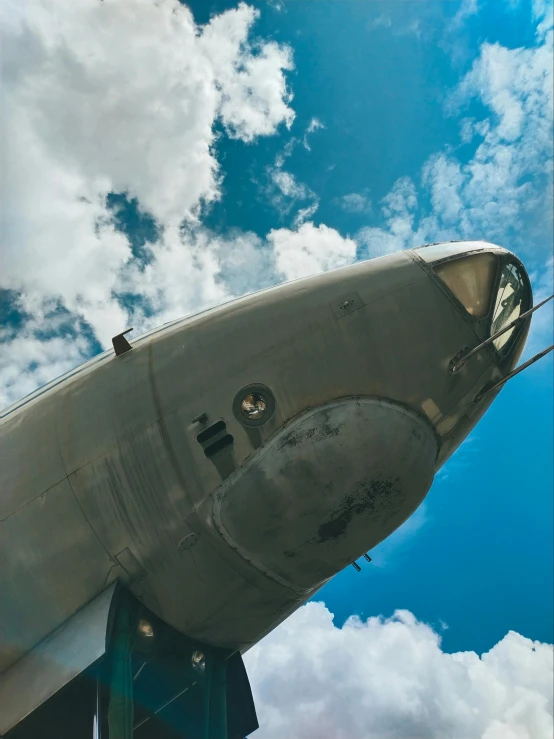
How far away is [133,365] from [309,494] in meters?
2.48

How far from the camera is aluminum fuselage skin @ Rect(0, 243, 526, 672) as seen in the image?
5281 millimetres

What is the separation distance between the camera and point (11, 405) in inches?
277

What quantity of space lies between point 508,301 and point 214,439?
3.76m

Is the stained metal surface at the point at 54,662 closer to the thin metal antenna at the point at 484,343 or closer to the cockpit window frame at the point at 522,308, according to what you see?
the thin metal antenna at the point at 484,343

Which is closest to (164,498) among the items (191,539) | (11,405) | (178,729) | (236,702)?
(191,539)

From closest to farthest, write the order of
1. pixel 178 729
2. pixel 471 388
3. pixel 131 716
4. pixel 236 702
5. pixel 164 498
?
1. pixel 131 716
2. pixel 164 498
3. pixel 471 388
4. pixel 178 729
5. pixel 236 702

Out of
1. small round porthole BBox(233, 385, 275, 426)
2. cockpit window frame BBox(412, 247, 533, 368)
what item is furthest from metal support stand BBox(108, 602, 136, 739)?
cockpit window frame BBox(412, 247, 533, 368)

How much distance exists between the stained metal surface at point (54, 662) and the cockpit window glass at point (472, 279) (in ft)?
16.3

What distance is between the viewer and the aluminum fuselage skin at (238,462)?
5281mm

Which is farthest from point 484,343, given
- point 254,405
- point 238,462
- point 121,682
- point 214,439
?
point 121,682

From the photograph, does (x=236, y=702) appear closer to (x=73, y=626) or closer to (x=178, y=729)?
(x=178, y=729)

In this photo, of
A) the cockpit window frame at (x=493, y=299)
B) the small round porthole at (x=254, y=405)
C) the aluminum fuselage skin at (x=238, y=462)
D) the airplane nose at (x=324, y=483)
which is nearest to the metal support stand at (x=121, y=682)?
the aluminum fuselage skin at (x=238, y=462)

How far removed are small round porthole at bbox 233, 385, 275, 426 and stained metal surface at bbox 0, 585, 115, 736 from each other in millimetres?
2265

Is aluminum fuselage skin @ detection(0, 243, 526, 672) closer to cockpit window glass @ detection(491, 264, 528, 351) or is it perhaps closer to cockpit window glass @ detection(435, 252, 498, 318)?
cockpit window glass @ detection(435, 252, 498, 318)
